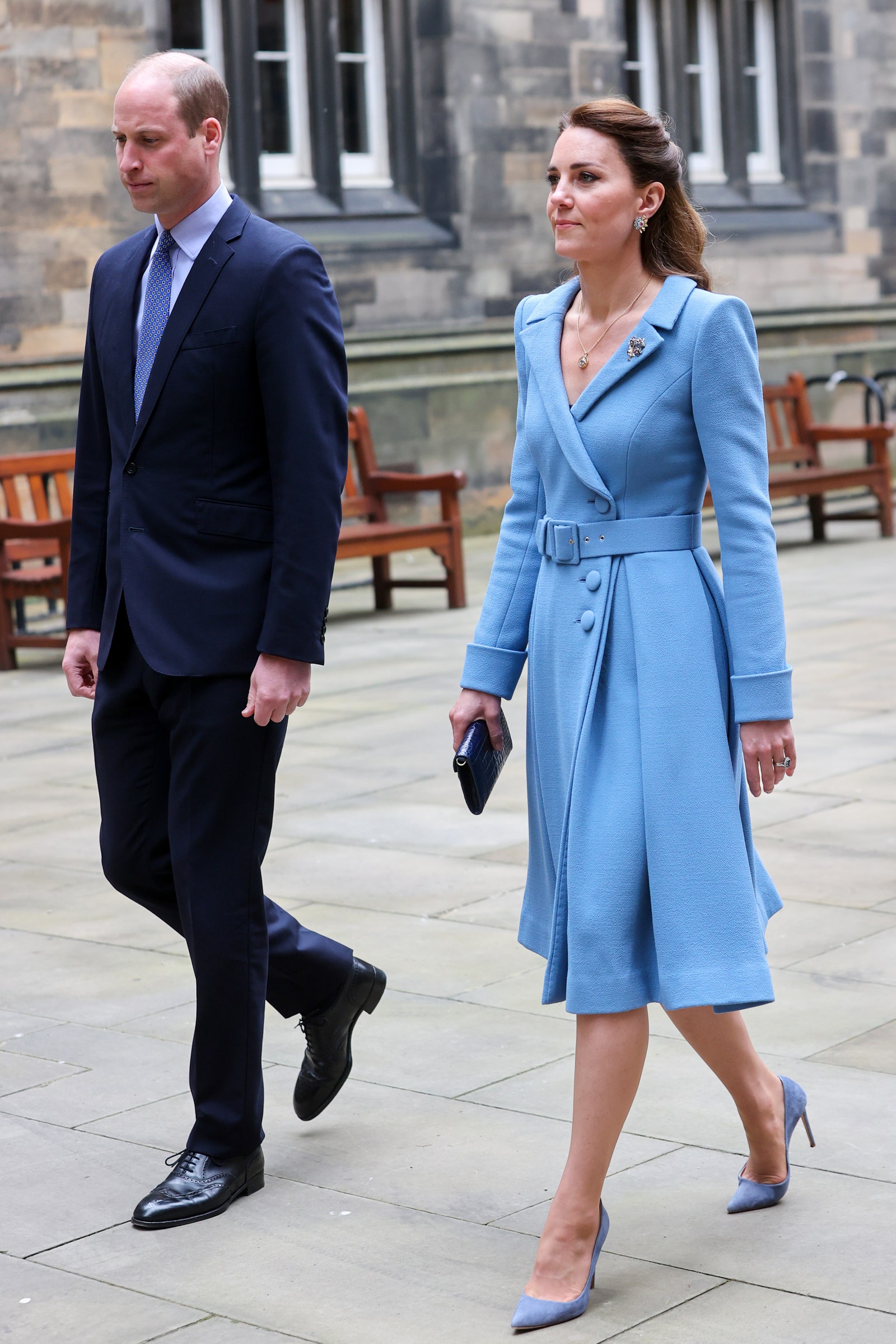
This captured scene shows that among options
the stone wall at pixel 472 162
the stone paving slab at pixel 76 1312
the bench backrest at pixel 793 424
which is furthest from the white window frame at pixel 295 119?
the stone paving slab at pixel 76 1312

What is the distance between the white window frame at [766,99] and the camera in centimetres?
1892

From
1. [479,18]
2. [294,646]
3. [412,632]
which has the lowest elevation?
[412,632]

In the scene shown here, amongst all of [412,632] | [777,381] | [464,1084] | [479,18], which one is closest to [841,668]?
[412,632]

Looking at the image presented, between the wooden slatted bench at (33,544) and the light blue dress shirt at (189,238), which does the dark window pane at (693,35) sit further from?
the light blue dress shirt at (189,238)

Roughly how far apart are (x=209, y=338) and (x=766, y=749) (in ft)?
3.86

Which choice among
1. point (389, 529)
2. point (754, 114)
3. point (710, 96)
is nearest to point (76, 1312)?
point (389, 529)

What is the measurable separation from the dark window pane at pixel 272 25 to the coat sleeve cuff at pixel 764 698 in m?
12.4

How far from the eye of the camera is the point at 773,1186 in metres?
3.33

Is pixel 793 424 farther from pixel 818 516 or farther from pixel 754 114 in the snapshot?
pixel 754 114

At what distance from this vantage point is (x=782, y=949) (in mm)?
4855

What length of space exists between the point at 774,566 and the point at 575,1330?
1191 millimetres

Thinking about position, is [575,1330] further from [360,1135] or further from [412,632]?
[412,632]

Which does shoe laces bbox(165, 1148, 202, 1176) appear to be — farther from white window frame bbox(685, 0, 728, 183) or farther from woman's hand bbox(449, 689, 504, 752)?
white window frame bbox(685, 0, 728, 183)

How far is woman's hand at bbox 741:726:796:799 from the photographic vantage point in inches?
121
